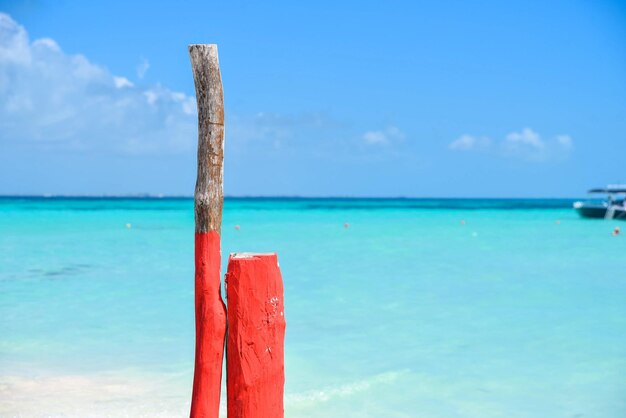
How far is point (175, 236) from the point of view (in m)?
28.1

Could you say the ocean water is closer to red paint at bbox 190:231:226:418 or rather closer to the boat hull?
red paint at bbox 190:231:226:418

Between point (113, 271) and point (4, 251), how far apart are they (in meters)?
5.96

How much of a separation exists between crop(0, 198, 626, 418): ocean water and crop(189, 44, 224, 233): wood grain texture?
301cm

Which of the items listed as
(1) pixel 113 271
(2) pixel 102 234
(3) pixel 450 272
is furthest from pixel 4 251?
(3) pixel 450 272

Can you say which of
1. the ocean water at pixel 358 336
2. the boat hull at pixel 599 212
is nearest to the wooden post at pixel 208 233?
the ocean water at pixel 358 336

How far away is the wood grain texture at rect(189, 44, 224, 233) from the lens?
3707 mm

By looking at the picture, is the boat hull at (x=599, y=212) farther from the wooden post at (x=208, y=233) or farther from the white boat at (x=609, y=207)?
the wooden post at (x=208, y=233)

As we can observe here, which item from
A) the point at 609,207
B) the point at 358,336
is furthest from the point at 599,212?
the point at 358,336

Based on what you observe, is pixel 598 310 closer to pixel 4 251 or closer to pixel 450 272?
pixel 450 272

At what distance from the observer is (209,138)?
3.73 metres

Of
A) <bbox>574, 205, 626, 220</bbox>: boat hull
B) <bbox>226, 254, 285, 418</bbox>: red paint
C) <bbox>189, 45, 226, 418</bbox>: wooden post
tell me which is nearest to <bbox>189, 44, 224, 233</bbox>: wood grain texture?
<bbox>189, 45, 226, 418</bbox>: wooden post

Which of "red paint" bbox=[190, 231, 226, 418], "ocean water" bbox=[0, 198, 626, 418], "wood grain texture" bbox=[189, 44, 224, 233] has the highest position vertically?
"wood grain texture" bbox=[189, 44, 224, 233]

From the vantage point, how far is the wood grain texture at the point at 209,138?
371 centimetres

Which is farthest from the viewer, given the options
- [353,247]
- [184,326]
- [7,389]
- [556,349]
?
[353,247]
